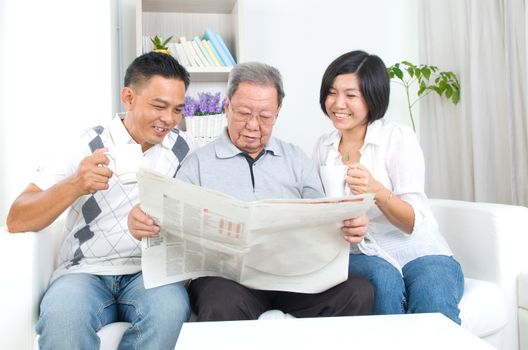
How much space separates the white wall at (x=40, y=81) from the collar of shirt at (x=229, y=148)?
3.59 feet

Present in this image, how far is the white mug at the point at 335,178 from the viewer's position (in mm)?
1344

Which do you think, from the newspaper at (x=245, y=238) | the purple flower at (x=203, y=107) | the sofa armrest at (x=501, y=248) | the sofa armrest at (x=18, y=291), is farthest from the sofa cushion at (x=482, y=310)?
the purple flower at (x=203, y=107)

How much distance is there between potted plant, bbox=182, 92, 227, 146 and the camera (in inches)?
99.8

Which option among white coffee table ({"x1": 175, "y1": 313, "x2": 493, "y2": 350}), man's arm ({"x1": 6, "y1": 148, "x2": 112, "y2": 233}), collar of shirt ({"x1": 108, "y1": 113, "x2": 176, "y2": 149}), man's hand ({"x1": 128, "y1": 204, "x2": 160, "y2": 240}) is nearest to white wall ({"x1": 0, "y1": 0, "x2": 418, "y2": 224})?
collar of shirt ({"x1": 108, "y1": 113, "x2": 176, "y2": 149})

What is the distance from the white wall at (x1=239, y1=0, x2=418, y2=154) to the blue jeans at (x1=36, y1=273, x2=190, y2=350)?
2071 millimetres

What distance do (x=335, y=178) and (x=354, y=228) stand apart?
0.47 ft

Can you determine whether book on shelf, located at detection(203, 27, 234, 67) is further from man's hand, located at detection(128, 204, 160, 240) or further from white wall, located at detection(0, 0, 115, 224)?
man's hand, located at detection(128, 204, 160, 240)

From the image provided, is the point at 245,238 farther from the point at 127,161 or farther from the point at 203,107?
the point at 203,107

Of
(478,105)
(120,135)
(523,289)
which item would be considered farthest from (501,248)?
(478,105)

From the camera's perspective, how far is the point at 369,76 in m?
1.69

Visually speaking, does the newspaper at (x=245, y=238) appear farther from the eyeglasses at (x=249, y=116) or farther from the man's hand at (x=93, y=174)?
the eyeglasses at (x=249, y=116)

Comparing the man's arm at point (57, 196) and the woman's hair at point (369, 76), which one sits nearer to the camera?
the man's arm at point (57, 196)

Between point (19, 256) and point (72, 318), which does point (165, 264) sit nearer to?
point (72, 318)

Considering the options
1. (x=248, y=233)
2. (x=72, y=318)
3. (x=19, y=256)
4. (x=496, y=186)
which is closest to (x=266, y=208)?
(x=248, y=233)
